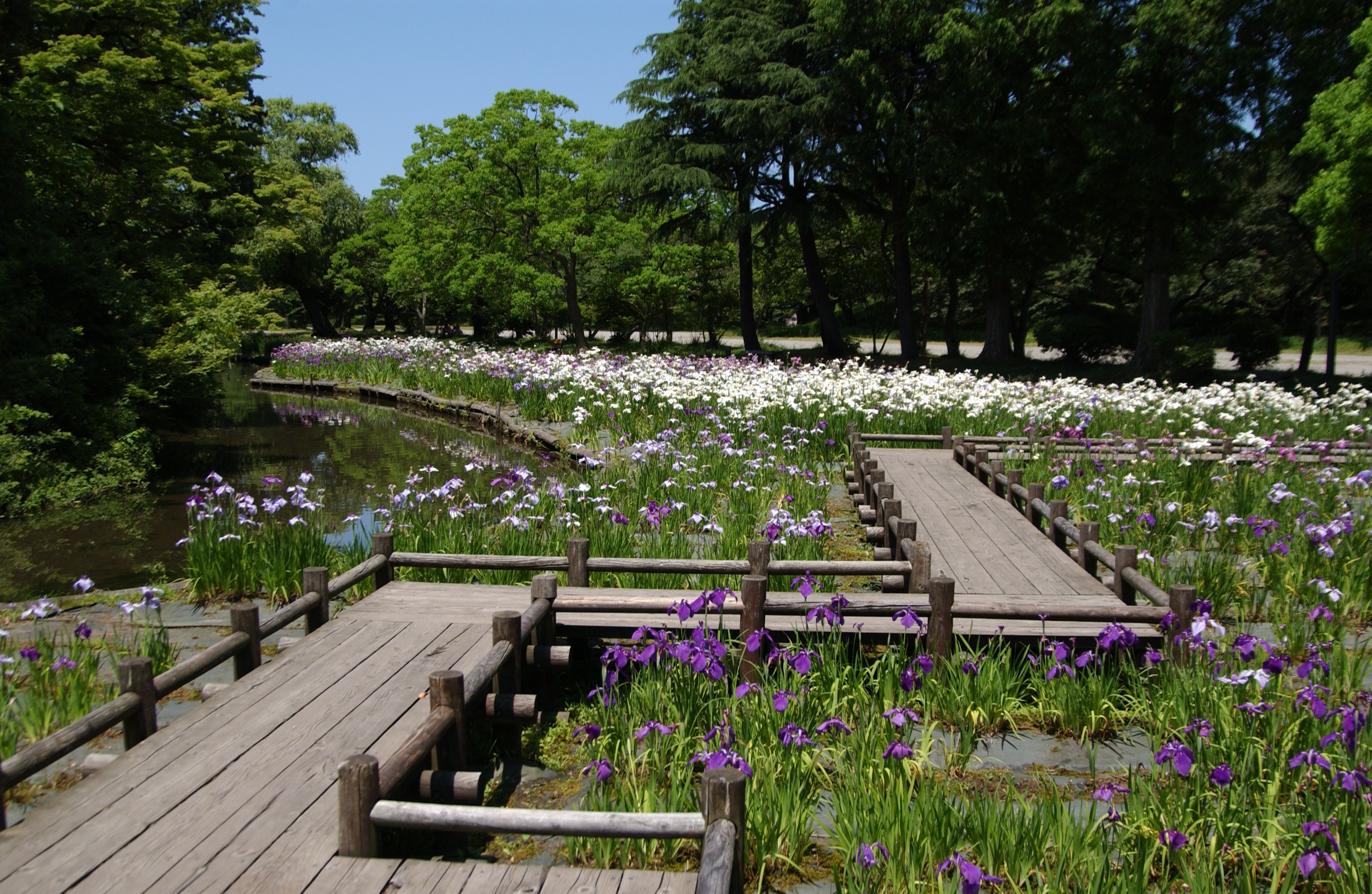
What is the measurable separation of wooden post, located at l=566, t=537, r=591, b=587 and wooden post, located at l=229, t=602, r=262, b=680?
6.38 ft

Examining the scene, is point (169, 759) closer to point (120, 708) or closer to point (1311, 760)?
point (120, 708)

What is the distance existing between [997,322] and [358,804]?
81.7 ft

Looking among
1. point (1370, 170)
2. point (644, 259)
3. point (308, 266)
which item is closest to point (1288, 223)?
point (1370, 170)

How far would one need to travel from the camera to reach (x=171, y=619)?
23.5ft

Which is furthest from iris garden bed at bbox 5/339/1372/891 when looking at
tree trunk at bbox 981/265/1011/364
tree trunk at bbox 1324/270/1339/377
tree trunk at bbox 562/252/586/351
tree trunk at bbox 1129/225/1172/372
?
tree trunk at bbox 562/252/586/351

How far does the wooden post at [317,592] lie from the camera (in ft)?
18.6

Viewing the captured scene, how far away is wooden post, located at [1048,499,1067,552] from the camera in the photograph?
745cm

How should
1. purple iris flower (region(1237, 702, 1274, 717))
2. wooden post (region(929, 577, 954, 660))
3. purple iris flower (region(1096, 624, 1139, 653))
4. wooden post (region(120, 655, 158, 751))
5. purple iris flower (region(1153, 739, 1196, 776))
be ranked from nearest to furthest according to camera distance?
1. purple iris flower (region(1153, 739, 1196, 776))
2. purple iris flower (region(1237, 702, 1274, 717))
3. wooden post (region(120, 655, 158, 751))
4. purple iris flower (region(1096, 624, 1139, 653))
5. wooden post (region(929, 577, 954, 660))

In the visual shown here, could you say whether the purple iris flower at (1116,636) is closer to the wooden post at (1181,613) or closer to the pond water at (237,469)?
the wooden post at (1181,613)

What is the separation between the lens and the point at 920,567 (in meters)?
6.09

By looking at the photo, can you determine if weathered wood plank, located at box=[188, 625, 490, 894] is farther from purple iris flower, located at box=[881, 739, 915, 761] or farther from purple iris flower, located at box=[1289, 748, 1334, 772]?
purple iris flower, located at box=[1289, 748, 1334, 772]

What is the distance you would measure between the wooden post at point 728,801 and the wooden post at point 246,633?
2.90 m

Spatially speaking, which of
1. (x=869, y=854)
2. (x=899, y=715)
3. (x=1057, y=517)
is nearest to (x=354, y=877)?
(x=869, y=854)


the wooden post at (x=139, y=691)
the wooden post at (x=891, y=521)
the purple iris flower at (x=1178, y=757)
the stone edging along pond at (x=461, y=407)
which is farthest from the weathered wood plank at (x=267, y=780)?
the stone edging along pond at (x=461, y=407)
